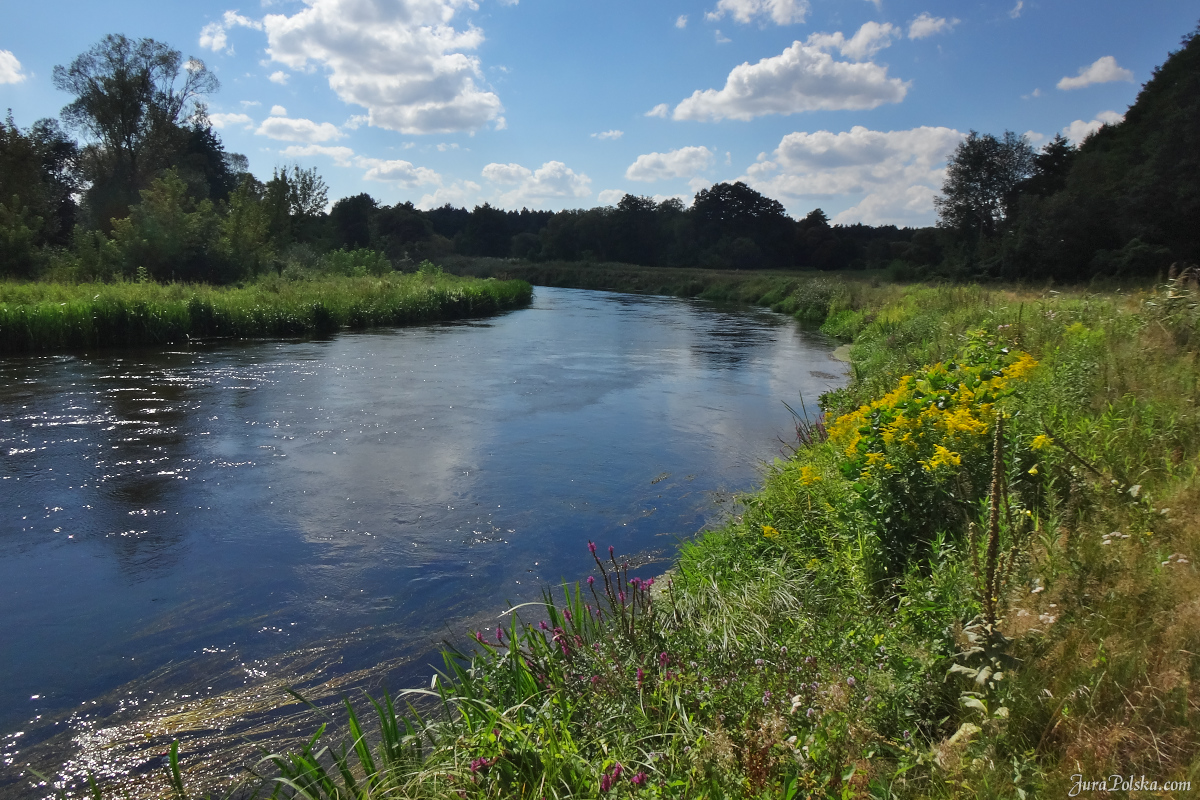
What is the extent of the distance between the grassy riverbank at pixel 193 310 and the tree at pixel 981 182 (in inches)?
1293

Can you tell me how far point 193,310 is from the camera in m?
17.5

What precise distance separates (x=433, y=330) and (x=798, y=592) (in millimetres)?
18989

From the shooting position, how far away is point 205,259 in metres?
25.5

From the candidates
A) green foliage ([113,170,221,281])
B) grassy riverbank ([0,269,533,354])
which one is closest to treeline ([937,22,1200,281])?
grassy riverbank ([0,269,533,354])

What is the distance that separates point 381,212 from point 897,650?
6761 cm

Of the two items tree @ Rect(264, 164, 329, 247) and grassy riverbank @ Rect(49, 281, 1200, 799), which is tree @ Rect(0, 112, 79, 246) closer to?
tree @ Rect(264, 164, 329, 247)

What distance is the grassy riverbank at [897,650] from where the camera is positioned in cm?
234

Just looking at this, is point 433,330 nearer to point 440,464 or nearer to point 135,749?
point 440,464

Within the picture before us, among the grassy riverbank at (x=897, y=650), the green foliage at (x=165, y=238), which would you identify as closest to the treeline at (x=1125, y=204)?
the grassy riverbank at (x=897, y=650)

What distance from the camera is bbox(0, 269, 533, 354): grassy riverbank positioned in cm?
1495

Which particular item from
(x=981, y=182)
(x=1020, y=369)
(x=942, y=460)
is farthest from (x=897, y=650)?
(x=981, y=182)

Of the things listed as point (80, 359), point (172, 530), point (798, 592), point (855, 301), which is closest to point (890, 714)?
point (798, 592)

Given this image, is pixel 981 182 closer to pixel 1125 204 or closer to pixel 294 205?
pixel 1125 204

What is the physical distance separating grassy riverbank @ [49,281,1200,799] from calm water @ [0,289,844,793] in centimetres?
86
